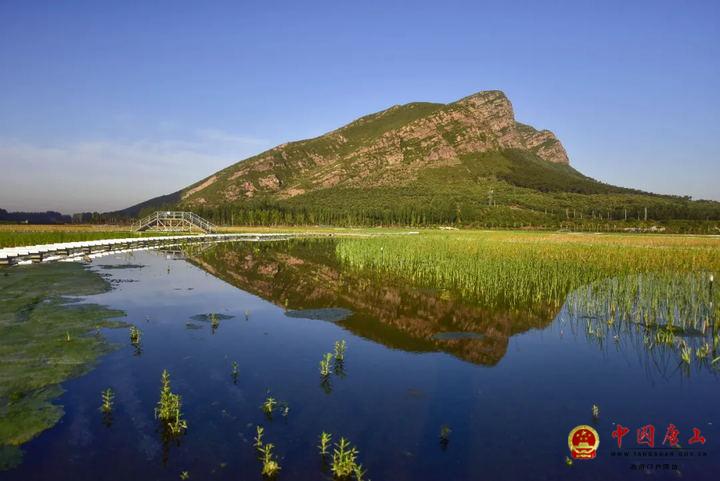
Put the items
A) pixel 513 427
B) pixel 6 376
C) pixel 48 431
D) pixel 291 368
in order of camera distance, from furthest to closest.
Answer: pixel 291 368, pixel 6 376, pixel 513 427, pixel 48 431

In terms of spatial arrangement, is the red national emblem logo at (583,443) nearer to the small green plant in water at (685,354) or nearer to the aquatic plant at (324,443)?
the aquatic plant at (324,443)

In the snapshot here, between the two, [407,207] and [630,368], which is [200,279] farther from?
[407,207]

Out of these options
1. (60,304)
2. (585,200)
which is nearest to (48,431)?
(60,304)

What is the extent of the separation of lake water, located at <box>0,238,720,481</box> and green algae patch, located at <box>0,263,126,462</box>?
364 mm

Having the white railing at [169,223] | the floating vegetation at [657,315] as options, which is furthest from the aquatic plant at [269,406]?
the white railing at [169,223]

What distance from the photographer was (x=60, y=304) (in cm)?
1587

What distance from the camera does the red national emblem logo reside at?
6.58m

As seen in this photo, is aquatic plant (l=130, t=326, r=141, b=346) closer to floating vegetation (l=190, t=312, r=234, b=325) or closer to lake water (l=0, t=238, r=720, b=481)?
lake water (l=0, t=238, r=720, b=481)

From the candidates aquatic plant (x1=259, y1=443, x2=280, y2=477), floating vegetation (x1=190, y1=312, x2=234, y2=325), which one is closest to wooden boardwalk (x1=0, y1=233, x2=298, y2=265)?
floating vegetation (x1=190, y1=312, x2=234, y2=325)

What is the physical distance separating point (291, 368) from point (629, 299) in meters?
12.6

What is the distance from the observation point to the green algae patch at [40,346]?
723 centimetres

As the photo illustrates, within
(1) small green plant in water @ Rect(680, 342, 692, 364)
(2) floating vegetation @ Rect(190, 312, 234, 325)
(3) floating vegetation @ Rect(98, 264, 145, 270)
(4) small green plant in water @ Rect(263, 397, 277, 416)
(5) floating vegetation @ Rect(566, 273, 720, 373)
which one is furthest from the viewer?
(3) floating vegetation @ Rect(98, 264, 145, 270)

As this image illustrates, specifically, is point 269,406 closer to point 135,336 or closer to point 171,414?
point 171,414

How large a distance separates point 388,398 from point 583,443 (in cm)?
338
